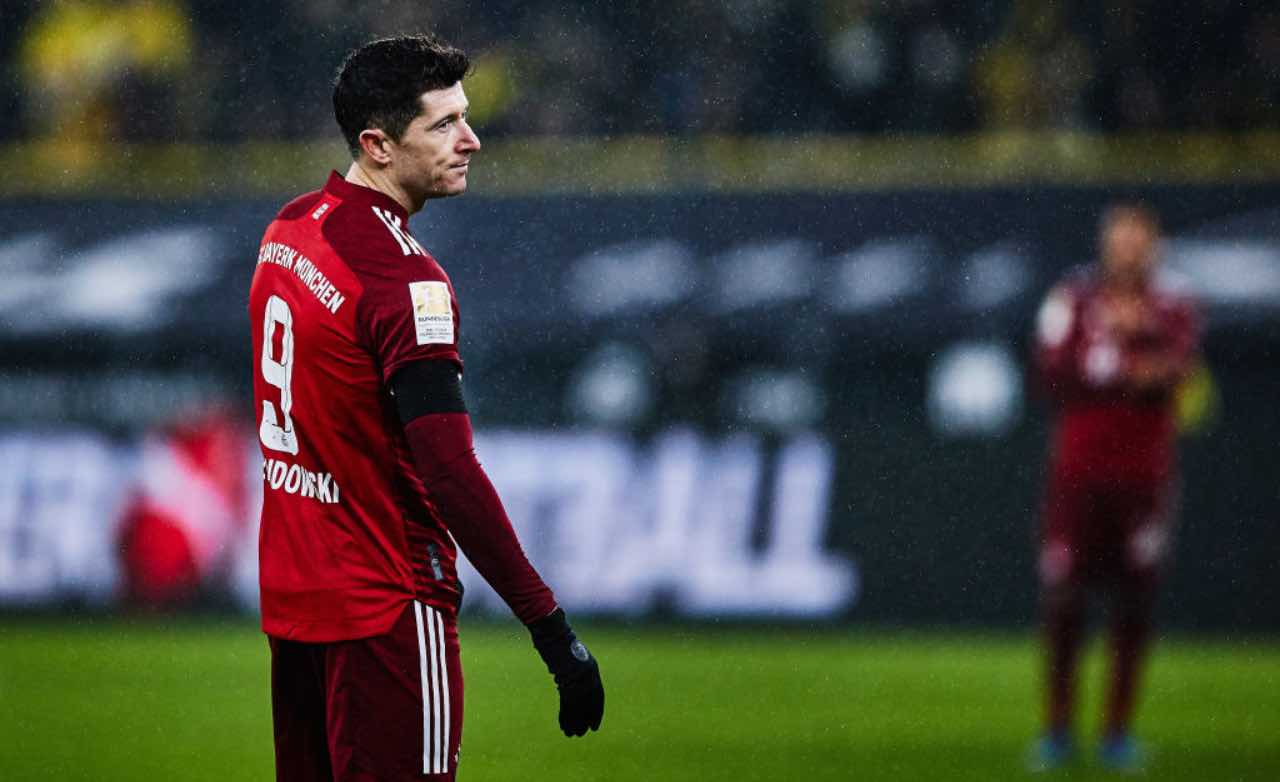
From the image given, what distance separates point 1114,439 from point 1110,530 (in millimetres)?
341

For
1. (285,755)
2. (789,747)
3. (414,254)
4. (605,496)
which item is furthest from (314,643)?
(605,496)

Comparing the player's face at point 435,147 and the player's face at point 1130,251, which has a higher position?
the player's face at point 1130,251

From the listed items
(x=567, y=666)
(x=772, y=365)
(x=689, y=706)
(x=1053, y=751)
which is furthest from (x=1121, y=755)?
(x=772, y=365)

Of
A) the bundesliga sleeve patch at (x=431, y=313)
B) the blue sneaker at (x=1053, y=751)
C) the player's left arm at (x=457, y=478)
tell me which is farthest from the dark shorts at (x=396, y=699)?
the blue sneaker at (x=1053, y=751)

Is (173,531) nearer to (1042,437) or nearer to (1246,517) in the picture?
(1042,437)

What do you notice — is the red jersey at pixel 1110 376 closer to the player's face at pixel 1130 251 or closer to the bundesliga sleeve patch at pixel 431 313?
the player's face at pixel 1130 251

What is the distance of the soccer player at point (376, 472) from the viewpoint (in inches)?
127

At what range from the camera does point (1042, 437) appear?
424 inches

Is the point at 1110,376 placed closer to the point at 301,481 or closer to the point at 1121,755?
the point at 1121,755

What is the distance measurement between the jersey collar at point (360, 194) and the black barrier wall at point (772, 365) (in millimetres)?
7341

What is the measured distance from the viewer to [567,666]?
3.30 metres

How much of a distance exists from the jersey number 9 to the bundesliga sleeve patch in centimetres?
26

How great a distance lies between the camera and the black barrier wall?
35.1 feet

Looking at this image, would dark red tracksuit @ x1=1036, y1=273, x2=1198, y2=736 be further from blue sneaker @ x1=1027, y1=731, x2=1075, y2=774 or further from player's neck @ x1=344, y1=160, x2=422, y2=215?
player's neck @ x1=344, y1=160, x2=422, y2=215
